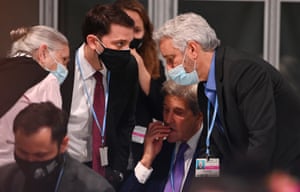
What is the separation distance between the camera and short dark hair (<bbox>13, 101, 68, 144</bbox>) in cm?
386

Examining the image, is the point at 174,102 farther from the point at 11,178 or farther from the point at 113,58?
the point at 11,178

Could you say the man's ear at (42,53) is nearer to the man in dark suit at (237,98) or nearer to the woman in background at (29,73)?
the woman in background at (29,73)

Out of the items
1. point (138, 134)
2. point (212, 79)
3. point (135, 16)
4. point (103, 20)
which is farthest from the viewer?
point (135, 16)

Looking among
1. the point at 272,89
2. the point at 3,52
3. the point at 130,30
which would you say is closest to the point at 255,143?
the point at 272,89

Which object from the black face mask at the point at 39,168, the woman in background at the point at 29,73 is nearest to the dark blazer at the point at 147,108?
the woman in background at the point at 29,73

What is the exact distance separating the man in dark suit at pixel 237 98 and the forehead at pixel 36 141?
71 centimetres

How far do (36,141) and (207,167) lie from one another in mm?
808

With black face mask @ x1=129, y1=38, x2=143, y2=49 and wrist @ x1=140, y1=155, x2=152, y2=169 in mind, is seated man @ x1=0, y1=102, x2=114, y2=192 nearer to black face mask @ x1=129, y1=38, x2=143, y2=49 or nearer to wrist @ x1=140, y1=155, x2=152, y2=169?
wrist @ x1=140, y1=155, x2=152, y2=169

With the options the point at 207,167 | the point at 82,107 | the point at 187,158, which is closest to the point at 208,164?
the point at 207,167

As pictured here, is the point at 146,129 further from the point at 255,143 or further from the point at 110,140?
the point at 255,143

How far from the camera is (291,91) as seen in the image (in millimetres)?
4227

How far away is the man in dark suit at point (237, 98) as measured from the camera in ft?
13.3

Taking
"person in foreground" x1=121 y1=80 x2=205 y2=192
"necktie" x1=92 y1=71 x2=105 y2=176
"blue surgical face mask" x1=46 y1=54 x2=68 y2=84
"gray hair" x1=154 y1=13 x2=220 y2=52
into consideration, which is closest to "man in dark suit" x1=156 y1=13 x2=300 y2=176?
"gray hair" x1=154 y1=13 x2=220 y2=52

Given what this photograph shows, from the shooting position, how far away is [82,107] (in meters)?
4.23
